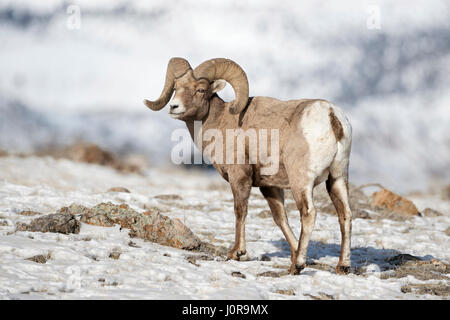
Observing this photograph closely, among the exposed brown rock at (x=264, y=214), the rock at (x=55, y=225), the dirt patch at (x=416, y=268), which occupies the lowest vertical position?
the dirt patch at (x=416, y=268)

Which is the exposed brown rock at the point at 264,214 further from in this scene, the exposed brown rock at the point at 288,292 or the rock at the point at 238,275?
the exposed brown rock at the point at 288,292

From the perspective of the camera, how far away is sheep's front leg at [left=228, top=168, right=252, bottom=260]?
9.26 m

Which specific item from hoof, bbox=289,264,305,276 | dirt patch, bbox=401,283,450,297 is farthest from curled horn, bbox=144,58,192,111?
dirt patch, bbox=401,283,450,297

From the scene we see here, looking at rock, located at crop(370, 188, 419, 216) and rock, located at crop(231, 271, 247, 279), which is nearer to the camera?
rock, located at crop(231, 271, 247, 279)

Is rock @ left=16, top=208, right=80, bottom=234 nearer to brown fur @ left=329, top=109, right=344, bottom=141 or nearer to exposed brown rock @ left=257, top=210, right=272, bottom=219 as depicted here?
brown fur @ left=329, top=109, right=344, bottom=141

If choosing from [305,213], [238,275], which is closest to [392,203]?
[305,213]

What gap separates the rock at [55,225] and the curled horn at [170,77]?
105 inches

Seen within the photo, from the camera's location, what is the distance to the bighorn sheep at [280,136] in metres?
8.17

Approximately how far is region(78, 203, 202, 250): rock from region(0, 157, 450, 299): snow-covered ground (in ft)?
0.83

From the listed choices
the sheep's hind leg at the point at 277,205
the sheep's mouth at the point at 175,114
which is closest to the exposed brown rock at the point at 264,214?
the sheep's hind leg at the point at 277,205
